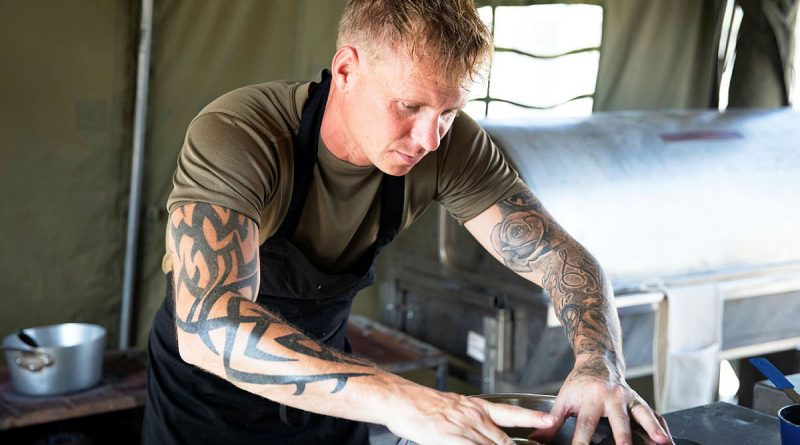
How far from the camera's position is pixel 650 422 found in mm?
1542

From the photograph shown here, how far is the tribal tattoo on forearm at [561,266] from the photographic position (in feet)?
6.19

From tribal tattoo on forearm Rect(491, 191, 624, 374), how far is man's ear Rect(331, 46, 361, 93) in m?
0.53

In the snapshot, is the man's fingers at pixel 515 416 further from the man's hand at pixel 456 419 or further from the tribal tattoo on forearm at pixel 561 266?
the tribal tattoo on forearm at pixel 561 266

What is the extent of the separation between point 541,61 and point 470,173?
212cm

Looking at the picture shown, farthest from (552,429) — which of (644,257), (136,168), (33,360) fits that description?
(136,168)

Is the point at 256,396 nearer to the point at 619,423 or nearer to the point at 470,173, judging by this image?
the point at 470,173

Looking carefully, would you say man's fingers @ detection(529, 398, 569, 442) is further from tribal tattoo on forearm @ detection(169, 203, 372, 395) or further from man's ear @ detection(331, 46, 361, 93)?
man's ear @ detection(331, 46, 361, 93)

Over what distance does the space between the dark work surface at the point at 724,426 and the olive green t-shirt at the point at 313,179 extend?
2.01 feet

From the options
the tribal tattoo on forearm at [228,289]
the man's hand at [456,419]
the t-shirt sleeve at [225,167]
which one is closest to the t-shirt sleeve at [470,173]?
the t-shirt sleeve at [225,167]

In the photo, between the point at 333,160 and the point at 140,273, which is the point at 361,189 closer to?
the point at 333,160

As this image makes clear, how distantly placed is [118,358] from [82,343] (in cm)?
42

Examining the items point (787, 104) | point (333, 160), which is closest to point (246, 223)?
point (333, 160)

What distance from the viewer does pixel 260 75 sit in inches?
139

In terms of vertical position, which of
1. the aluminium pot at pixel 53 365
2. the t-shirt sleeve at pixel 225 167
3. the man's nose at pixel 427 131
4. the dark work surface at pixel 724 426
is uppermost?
the man's nose at pixel 427 131
